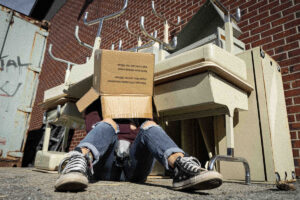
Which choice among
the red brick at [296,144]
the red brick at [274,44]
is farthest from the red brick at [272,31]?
the red brick at [296,144]

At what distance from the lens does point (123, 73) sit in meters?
1.21

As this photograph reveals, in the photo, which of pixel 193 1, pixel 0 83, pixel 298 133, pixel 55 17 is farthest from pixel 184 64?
pixel 55 17

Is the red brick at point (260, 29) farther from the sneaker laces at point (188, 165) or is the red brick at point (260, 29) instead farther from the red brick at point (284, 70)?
the sneaker laces at point (188, 165)

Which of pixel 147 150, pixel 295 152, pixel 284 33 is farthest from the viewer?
pixel 284 33

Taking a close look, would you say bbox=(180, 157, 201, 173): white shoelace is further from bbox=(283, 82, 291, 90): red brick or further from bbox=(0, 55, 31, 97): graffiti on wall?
bbox=(0, 55, 31, 97): graffiti on wall

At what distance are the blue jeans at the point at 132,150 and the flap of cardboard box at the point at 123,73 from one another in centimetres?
23

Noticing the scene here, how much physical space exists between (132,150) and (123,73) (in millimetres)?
418

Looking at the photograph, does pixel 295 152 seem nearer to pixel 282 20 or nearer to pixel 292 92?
pixel 292 92

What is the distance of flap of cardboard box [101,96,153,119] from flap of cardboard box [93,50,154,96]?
0.03 m

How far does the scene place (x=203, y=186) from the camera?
800mm

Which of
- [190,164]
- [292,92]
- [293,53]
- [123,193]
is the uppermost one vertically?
[293,53]

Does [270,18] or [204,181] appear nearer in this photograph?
[204,181]

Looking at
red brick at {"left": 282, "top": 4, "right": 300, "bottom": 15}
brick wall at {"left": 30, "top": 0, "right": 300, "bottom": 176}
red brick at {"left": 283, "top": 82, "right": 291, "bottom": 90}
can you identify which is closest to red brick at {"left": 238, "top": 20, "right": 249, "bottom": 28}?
brick wall at {"left": 30, "top": 0, "right": 300, "bottom": 176}

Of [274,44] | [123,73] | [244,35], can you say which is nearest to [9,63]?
[123,73]
